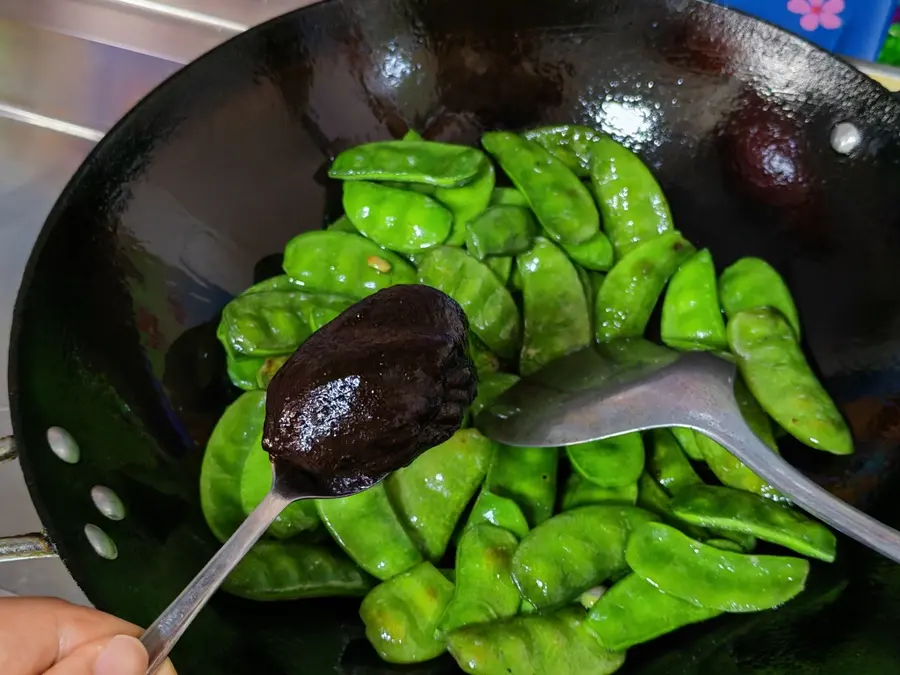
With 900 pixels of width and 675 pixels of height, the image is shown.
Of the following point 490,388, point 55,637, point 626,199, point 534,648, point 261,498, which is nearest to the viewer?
point 55,637

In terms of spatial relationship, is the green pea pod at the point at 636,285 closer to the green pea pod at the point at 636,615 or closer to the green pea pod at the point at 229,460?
the green pea pod at the point at 636,615

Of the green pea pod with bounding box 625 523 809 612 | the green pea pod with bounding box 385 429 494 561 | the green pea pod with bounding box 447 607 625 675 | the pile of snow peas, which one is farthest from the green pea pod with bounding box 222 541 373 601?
the green pea pod with bounding box 625 523 809 612

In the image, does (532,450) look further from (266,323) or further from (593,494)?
(266,323)

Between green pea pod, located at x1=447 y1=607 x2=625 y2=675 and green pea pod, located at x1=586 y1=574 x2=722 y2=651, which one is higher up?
green pea pod, located at x1=586 y1=574 x2=722 y2=651

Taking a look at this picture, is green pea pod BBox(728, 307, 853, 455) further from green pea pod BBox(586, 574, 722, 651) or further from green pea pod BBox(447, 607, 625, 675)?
green pea pod BBox(447, 607, 625, 675)

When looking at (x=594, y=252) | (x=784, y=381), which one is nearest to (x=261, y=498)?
(x=594, y=252)

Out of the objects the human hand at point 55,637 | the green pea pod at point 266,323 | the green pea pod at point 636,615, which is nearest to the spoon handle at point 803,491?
the green pea pod at point 636,615

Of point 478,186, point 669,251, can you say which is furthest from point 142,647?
point 669,251
